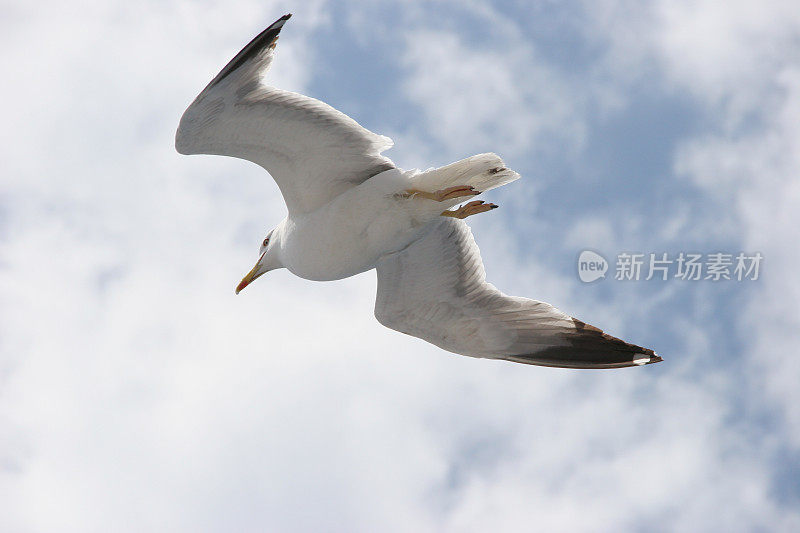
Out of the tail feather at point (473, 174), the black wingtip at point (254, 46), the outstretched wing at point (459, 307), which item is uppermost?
the black wingtip at point (254, 46)

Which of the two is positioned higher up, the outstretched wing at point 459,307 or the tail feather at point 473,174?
the tail feather at point 473,174

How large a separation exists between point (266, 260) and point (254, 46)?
2666mm

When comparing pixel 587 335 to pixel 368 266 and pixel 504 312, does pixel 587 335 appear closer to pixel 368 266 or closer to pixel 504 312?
pixel 504 312

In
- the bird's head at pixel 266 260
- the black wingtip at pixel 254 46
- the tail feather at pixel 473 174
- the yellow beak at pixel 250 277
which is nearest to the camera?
the black wingtip at pixel 254 46

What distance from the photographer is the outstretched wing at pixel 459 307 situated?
351 inches

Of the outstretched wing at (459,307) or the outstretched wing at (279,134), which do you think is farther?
the outstretched wing at (459,307)

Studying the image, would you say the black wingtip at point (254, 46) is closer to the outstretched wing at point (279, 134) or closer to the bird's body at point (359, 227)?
the outstretched wing at point (279, 134)

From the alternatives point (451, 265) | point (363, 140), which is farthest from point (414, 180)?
Result: point (451, 265)

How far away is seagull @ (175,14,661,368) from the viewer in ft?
26.5

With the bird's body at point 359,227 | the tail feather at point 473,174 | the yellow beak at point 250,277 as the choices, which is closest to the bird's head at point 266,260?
the yellow beak at point 250,277

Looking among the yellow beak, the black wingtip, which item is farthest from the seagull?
the yellow beak

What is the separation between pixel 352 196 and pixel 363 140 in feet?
1.66

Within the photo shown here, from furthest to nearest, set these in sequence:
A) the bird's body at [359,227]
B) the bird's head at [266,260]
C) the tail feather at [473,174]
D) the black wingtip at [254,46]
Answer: the bird's head at [266,260] → the bird's body at [359,227] → the tail feather at [473,174] → the black wingtip at [254,46]

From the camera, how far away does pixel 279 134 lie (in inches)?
326
